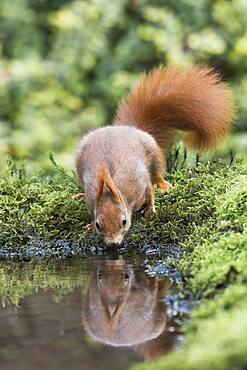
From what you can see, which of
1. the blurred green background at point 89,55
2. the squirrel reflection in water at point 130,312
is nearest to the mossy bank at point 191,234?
the squirrel reflection in water at point 130,312

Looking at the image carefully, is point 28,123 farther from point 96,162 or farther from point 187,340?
point 187,340

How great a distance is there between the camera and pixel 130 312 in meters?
2.99

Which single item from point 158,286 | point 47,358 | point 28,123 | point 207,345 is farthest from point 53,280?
point 28,123

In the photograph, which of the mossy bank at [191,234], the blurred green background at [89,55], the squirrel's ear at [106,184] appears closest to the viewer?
the mossy bank at [191,234]

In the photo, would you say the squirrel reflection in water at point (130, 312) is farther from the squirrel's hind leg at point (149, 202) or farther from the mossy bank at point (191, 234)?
the squirrel's hind leg at point (149, 202)

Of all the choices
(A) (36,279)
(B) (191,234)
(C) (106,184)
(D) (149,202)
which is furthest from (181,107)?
A: (A) (36,279)

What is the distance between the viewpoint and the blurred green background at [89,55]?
8.80m

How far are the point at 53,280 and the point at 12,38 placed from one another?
6327 millimetres

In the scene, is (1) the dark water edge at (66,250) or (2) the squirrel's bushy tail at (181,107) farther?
(2) the squirrel's bushy tail at (181,107)

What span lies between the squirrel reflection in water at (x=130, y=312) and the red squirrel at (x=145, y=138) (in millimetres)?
773

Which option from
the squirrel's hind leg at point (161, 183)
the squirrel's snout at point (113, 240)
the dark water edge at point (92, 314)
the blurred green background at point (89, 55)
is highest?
the dark water edge at point (92, 314)

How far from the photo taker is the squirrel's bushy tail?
16.8 ft

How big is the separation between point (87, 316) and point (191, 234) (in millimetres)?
1073

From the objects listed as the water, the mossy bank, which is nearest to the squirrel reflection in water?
the water
